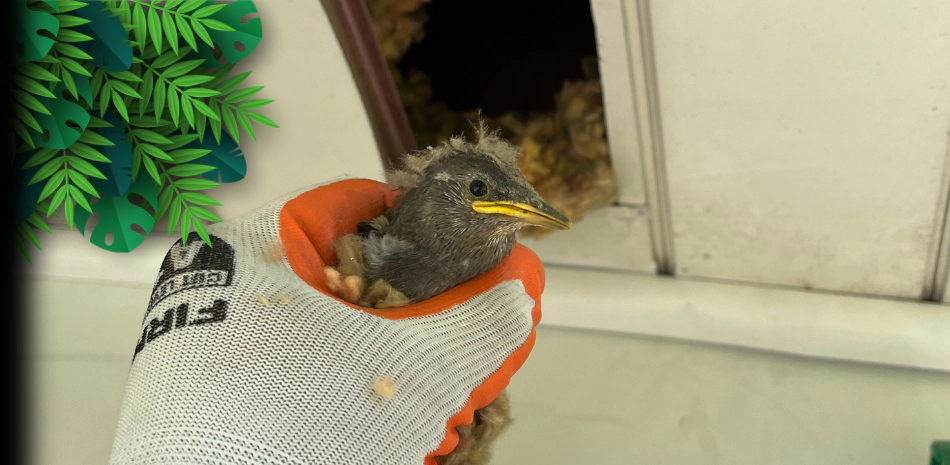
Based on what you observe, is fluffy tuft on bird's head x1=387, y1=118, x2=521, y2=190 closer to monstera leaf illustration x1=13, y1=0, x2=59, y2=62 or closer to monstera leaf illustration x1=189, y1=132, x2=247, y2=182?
monstera leaf illustration x1=189, y1=132, x2=247, y2=182

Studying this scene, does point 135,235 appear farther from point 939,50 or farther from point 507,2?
point 939,50

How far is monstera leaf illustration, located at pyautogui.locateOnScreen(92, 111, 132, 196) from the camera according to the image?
0.57 meters

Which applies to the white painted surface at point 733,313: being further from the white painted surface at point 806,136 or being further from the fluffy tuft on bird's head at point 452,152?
→ the fluffy tuft on bird's head at point 452,152

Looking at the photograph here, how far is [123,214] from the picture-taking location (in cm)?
61

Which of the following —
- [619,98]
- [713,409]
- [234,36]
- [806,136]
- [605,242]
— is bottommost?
[713,409]

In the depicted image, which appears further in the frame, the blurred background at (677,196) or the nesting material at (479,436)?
the blurred background at (677,196)

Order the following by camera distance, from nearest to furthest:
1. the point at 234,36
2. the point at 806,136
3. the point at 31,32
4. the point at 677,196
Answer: the point at 31,32, the point at 234,36, the point at 806,136, the point at 677,196

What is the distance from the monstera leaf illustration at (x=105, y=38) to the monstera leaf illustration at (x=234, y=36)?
6 cm

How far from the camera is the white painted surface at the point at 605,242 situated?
3.92 ft

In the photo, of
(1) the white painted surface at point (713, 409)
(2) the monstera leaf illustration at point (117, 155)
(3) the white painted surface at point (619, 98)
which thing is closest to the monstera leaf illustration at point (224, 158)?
(2) the monstera leaf illustration at point (117, 155)

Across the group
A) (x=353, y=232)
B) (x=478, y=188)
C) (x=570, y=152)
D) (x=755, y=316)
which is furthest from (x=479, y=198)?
(x=755, y=316)

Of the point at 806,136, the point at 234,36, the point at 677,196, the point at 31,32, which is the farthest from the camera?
the point at 677,196

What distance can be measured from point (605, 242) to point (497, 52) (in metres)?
0.41

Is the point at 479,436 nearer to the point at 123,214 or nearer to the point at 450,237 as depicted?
the point at 450,237
